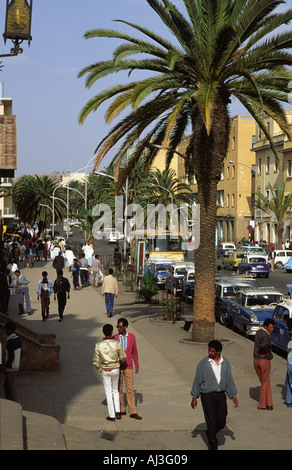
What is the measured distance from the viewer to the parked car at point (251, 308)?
68.1ft

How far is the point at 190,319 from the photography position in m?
22.0

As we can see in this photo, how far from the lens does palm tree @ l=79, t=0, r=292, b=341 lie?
18.0 meters

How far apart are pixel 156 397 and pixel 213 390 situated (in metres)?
3.90

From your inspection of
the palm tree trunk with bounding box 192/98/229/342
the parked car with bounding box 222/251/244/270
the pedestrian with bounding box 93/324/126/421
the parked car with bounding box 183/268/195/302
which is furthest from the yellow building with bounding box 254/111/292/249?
the pedestrian with bounding box 93/324/126/421

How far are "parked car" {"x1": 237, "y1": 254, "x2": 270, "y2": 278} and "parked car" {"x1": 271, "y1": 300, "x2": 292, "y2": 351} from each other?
1079 inches

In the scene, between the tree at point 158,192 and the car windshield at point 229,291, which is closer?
the car windshield at point 229,291

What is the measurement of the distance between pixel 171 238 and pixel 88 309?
65.3ft

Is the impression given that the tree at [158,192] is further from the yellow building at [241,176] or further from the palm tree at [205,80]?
the palm tree at [205,80]

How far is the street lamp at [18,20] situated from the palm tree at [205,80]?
627cm

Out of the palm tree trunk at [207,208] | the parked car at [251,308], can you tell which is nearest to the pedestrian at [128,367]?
the palm tree trunk at [207,208]

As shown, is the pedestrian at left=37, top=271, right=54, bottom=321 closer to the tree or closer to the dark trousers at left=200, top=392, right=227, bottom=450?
the dark trousers at left=200, top=392, right=227, bottom=450

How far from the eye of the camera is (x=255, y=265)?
153 feet

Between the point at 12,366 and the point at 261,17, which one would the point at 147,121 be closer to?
the point at 261,17

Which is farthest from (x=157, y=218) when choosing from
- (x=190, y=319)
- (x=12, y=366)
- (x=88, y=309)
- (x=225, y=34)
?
(x=12, y=366)
